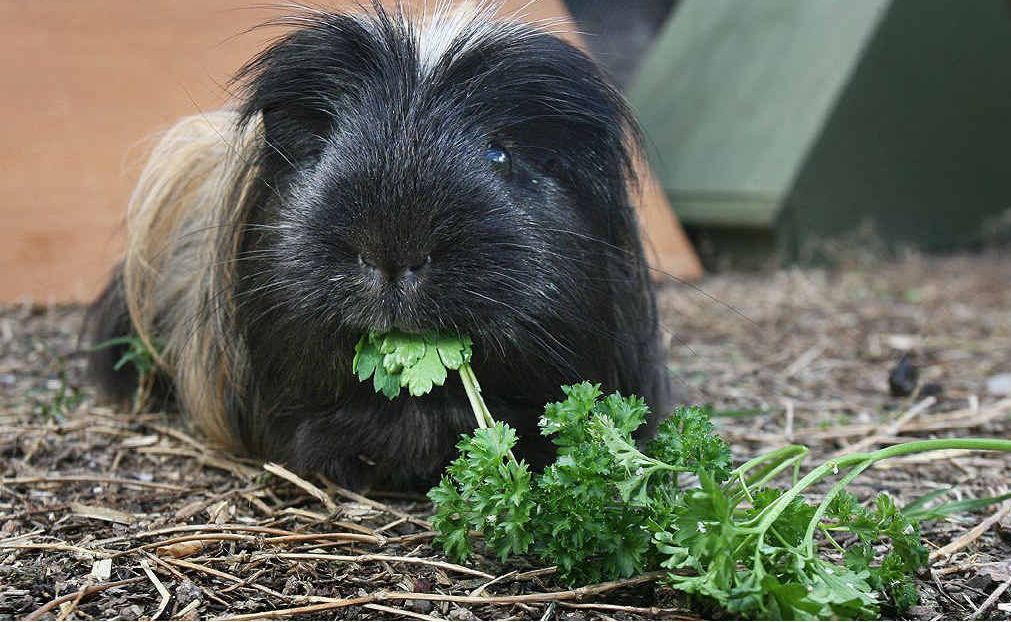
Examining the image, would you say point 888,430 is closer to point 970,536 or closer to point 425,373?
point 970,536

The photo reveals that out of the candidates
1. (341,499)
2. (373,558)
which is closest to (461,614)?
(373,558)

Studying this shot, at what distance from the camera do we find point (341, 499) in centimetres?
212

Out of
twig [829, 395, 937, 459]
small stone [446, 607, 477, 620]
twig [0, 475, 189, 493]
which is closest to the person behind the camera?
small stone [446, 607, 477, 620]

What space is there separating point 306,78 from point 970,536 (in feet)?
4.77

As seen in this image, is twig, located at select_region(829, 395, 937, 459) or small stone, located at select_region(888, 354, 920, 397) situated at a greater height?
small stone, located at select_region(888, 354, 920, 397)

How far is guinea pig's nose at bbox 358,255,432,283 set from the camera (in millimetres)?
1678

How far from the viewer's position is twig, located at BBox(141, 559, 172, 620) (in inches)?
60.8

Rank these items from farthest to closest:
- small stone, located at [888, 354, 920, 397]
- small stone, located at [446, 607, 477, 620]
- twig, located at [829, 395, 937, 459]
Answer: small stone, located at [888, 354, 920, 397]
twig, located at [829, 395, 937, 459]
small stone, located at [446, 607, 477, 620]

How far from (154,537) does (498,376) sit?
0.65 m

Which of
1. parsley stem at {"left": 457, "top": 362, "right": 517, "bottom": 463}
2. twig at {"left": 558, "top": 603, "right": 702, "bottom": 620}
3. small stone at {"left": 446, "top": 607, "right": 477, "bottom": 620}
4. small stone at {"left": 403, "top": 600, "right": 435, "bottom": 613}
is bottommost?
small stone at {"left": 446, "top": 607, "right": 477, "bottom": 620}

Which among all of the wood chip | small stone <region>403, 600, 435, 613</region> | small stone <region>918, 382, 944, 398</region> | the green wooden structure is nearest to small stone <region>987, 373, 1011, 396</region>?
small stone <region>918, 382, 944, 398</region>

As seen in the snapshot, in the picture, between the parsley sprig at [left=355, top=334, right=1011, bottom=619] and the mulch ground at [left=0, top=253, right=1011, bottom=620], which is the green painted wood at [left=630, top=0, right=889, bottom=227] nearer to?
the mulch ground at [left=0, top=253, right=1011, bottom=620]

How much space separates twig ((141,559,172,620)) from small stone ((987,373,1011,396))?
2.48 metres

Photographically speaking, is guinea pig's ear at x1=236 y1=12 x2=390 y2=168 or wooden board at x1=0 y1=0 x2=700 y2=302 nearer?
guinea pig's ear at x1=236 y1=12 x2=390 y2=168
